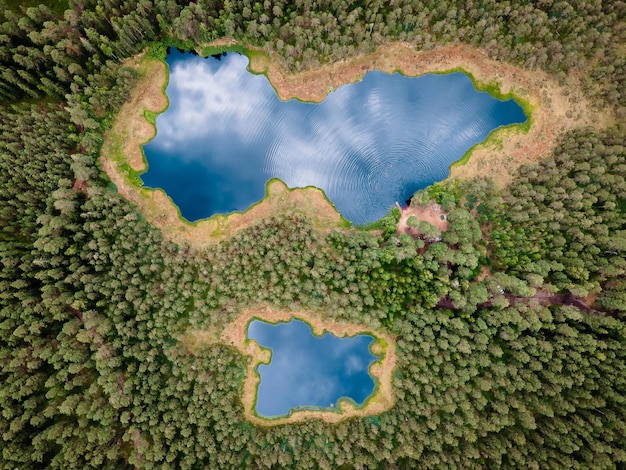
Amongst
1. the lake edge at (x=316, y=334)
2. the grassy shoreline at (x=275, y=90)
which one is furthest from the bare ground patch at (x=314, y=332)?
the grassy shoreline at (x=275, y=90)

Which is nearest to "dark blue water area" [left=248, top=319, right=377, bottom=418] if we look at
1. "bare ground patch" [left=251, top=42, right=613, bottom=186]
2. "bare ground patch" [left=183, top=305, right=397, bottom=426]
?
"bare ground patch" [left=183, top=305, right=397, bottom=426]

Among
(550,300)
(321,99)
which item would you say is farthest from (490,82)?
(550,300)

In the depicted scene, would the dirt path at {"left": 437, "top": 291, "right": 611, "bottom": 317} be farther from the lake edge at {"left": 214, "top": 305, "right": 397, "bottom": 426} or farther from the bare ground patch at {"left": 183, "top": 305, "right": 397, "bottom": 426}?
the bare ground patch at {"left": 183, "top": 305, "right": 397, "bottom": 426}

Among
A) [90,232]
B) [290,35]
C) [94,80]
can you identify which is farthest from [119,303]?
[290,35]

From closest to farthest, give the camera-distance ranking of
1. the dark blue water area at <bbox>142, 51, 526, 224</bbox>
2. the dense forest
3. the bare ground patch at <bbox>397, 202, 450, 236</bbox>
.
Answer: the dense forest < the bare ground patch at <bbox>397, 202, 450, 236</bbox> < the dark blue water area at <bbox>142, 51, 526, 224</bbox>

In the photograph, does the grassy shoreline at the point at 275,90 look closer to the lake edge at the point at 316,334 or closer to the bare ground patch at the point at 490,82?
the bare ground patch at the point at 490,82

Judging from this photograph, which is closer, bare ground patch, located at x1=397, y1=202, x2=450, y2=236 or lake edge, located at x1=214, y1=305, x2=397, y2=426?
lake edge, located at x1=214, y1=305, x2=397, y2=426

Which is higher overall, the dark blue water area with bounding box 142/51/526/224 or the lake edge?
the dark blue water area with bounding box 142/51/526/224

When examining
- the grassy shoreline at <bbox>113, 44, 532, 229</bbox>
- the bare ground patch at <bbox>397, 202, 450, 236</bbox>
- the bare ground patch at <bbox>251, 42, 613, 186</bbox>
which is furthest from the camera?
the grassy shoreline at <bbox>113, 44, 532, 229</bbox>
